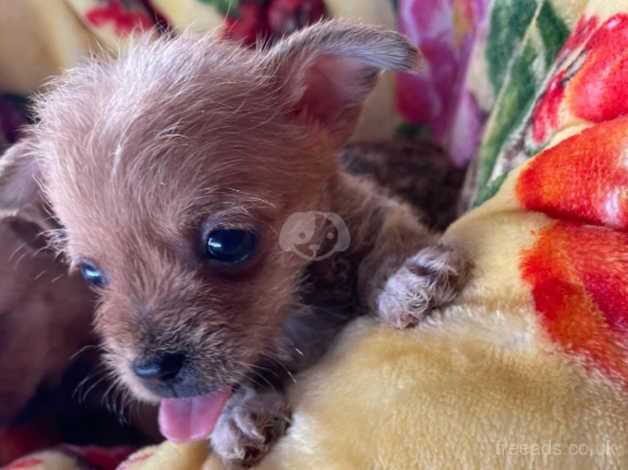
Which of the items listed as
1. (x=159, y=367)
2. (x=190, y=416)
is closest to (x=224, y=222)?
(x=159, y=367)

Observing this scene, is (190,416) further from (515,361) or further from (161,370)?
(515,361)

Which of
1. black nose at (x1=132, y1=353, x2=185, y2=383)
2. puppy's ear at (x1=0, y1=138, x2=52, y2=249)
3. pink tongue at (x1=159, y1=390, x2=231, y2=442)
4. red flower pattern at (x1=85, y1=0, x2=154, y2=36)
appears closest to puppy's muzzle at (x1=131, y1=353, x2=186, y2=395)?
black nose at (x1=132, y1=353, x2=185, y2=383)

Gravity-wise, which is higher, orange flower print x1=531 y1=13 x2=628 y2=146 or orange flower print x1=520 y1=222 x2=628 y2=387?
orange flower print x1=531 y1=13 x2=628 y2=146

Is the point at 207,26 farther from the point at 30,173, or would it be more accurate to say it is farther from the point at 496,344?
the point at 496,344

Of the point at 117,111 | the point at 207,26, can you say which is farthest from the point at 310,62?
the point at 207,26

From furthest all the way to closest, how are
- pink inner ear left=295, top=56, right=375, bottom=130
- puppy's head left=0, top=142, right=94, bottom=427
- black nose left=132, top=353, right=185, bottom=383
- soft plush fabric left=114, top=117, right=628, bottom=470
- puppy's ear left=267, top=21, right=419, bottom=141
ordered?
puppy's head left=0, top=142, right=94, bottom=427
pink inner ear left=295, top=56, right=375, bottom=130
puppy's ear left=267, top=21, right=419, bottom=141
black nose left=132, top=353, right=185, bottom=383
soft plush fabric left=114, top=117, right=628, bottom=470

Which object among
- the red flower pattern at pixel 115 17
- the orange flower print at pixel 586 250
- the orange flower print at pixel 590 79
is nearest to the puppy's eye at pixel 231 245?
the orange flower print at pixel 586 250

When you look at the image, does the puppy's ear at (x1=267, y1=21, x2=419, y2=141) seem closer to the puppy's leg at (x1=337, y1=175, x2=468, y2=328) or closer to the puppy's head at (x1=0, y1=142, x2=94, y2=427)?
the puppy's leg at (x1=337, y1=175, x2=468, y2=328)
